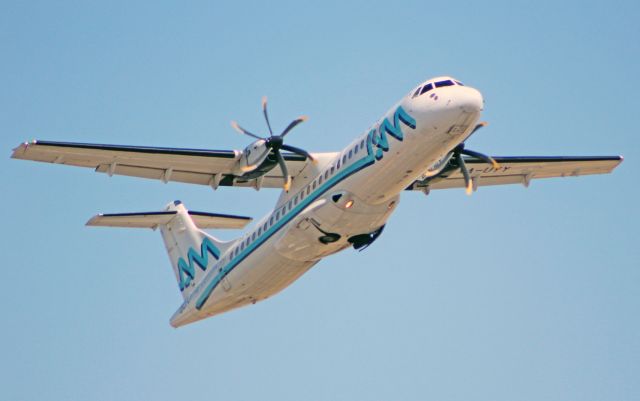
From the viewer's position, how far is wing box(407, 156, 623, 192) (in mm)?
23594

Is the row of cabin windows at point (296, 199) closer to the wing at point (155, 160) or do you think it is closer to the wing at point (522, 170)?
the wing at point (155, 160)

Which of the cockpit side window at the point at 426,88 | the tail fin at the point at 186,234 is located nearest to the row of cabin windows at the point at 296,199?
the tail fin at the point at 186,234

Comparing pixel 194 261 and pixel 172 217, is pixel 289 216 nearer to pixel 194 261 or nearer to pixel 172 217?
pixel 194 261

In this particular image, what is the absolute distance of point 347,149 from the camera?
20875mm

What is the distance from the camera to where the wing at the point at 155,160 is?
A: 66.9 ft

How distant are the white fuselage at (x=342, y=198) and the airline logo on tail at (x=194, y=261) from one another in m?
0.86

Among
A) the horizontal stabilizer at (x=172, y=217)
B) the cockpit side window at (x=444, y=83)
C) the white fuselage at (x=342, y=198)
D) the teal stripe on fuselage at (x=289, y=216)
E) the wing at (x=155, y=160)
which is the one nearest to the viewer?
the white fuselage at (x=342, y=198)

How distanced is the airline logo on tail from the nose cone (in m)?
8.01

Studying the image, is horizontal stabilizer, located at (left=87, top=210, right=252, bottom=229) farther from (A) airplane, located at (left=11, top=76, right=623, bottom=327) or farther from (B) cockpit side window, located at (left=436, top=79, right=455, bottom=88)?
(B) cockpit side window, located at (left=436, top=79, right=455, bottom=88)

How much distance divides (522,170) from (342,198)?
20.1ft

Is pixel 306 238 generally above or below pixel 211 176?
below

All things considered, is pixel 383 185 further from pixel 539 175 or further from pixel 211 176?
pixel 539 175

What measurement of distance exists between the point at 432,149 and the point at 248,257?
528cm

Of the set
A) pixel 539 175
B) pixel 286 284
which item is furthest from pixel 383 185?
pixel 539 175
